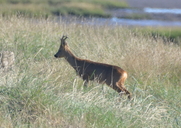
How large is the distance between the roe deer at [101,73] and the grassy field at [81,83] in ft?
0.42

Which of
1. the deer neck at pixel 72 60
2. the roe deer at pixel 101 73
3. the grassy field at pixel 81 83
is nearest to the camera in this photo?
the grassy field at pixel 81 83

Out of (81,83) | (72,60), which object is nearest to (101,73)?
(81,83)

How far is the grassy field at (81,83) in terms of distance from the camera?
5215 millimetres

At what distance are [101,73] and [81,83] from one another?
49 centimetres

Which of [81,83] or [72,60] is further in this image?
[72,60]

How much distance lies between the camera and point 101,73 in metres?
7.02

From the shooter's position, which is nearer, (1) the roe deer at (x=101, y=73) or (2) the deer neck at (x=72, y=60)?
(1) the roe deer at (x=101, y=73)

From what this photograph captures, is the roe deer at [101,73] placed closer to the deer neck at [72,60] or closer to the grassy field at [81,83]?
the deer neck at [72,60]

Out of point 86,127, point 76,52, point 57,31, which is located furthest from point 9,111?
point 57,31

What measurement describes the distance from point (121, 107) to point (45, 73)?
1337mm

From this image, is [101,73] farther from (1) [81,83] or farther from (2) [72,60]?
(2) [72,60]

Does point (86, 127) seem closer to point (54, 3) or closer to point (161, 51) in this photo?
point (161, 51)

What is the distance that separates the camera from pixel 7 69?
6434mm

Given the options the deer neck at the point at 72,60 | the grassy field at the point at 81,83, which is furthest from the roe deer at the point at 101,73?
the grassy field at the point at 81,83
